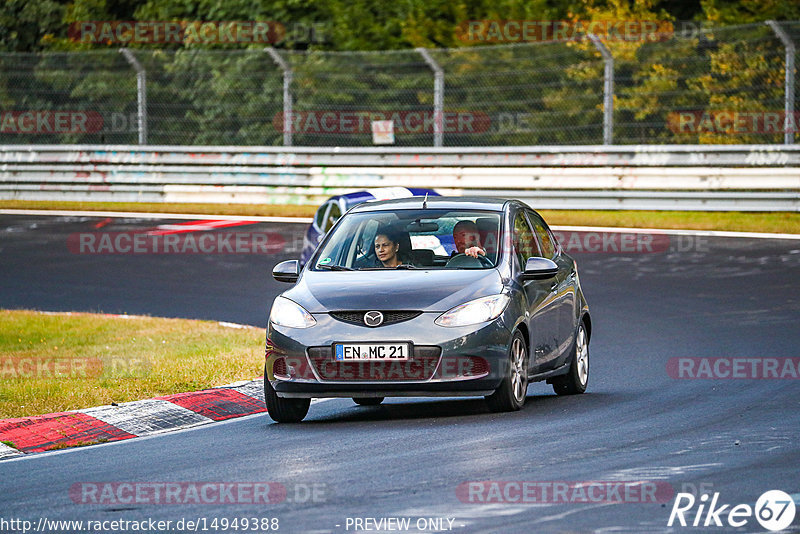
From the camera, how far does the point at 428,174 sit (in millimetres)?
26797

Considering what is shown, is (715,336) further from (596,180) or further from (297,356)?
(596,180)

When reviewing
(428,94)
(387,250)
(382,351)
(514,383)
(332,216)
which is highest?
(428,94)

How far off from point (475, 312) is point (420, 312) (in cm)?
37

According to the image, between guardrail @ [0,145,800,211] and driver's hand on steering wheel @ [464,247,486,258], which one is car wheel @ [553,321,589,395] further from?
guardrail @ [0,145,800,211]

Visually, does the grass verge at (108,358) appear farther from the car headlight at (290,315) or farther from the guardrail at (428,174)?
the guardrail at (428,174)

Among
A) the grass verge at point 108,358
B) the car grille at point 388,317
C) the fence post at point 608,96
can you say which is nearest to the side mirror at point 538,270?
the car grille at point 388,317

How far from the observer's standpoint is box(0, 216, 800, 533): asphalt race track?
700 cm

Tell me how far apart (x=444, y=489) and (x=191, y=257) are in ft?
50.3

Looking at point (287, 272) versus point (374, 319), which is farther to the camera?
point (287, 272)

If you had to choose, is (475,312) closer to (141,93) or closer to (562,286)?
(562,286)

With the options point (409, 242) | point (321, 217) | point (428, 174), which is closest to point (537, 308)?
point (409, 242)

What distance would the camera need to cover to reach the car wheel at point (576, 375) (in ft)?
37.9

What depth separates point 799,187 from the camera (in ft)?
76.2

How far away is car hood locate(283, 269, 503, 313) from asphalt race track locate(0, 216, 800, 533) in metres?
0.79
